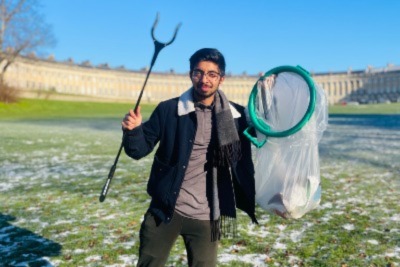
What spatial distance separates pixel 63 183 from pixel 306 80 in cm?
844

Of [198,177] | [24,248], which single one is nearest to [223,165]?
[198,177]

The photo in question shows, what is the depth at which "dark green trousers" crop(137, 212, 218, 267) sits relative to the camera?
10.9ft

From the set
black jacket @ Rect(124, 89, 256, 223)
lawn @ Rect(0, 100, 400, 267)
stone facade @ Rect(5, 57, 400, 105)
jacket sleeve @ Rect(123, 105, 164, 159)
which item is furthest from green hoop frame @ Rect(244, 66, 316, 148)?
stone facade @ Rect(5, 57, 400, 105)

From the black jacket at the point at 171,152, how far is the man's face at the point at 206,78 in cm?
16

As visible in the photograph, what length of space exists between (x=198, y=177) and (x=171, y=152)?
310 mm

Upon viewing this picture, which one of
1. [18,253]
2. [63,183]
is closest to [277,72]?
[18,253]

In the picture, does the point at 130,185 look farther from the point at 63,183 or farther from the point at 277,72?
the point at 277,72

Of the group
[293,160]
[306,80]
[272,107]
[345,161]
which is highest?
[306,80]

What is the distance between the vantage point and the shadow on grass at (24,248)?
5555 millimetres

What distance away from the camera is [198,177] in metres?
3.42

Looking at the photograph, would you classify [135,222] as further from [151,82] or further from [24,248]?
[151,82]

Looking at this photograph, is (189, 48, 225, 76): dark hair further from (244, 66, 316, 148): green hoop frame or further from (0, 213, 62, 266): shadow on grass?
(0, 213, 62, 266): shadow on grass

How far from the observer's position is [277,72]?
3.59 meters

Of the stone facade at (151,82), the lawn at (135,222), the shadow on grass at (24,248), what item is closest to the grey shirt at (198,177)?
the lawn at (135,222)
